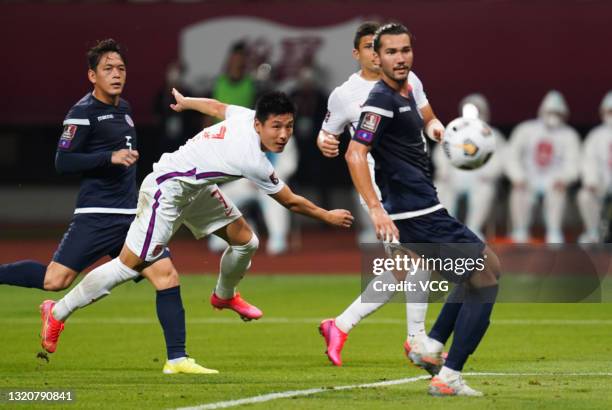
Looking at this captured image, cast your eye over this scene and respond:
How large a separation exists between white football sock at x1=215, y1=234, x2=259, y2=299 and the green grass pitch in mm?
563

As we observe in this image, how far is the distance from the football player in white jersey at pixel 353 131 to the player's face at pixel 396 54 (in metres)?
1.02

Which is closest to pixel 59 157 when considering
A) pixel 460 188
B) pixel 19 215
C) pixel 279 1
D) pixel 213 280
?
pixel 213 280

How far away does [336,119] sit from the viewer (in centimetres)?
1086

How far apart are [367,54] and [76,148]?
8.22 feet

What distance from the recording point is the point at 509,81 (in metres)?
23.7

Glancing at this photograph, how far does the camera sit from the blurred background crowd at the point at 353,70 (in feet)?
70.3

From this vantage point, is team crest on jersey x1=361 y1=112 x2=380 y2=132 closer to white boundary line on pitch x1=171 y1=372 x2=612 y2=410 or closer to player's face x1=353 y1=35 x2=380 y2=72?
white boundary line on pitch x1=171 y1=372 x2=612 y2=410

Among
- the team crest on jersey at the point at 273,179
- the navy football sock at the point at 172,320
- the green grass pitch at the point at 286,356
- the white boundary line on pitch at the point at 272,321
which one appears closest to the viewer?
the green grass pitch at the point at 286,356

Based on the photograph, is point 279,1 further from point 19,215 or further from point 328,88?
point 19,215

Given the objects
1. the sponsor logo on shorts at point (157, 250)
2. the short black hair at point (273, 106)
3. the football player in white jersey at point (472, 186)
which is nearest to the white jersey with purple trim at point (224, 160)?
the short black hair at point (273, 106)

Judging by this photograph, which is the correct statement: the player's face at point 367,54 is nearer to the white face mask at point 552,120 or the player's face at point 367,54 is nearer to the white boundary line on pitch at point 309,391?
the white boundary line on pitch at point 309,391

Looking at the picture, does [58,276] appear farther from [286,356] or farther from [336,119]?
[336,119]

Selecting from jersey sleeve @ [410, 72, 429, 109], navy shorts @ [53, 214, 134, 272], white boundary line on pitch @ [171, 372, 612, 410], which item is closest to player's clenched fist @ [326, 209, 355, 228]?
white boundary line on pitch @ [171, 372, 612, 410]

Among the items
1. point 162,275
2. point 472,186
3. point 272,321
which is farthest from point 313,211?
point 472,186
